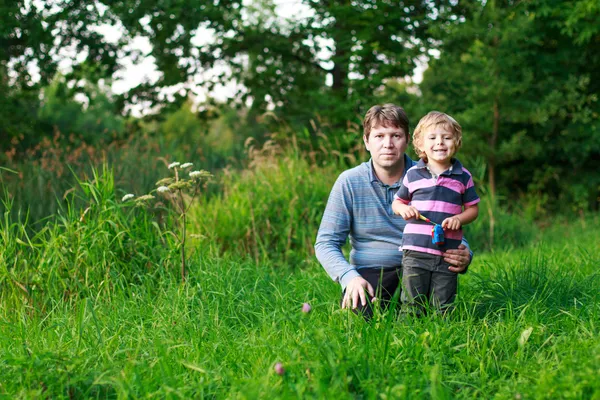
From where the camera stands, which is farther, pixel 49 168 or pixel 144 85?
pixel 144 85

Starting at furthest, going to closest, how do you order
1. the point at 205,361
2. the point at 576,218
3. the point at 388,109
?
the point at 576,218, the point at 388,109, the point at 205,361

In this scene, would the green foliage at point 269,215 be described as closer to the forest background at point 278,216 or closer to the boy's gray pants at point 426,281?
the forest background at point 278,216

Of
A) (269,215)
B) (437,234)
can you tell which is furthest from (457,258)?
(269,215)

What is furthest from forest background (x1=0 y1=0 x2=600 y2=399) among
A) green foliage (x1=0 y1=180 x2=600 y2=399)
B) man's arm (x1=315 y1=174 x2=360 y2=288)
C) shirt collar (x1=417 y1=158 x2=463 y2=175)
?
shirt collar (x1=417 y1=158 x2=463 y2=175)

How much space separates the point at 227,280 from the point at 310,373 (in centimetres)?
179

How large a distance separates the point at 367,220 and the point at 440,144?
61 centimetres

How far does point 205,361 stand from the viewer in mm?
2639

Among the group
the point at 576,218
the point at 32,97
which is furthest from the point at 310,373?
the point at 32,97

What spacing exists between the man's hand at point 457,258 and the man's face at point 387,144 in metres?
0.59

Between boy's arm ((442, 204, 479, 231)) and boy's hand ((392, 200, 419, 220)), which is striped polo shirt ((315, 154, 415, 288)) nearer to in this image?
boy's hand ((392, 200, 419, 220))

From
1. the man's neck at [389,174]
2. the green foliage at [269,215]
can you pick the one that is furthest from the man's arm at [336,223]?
the green foliage at [269,215]

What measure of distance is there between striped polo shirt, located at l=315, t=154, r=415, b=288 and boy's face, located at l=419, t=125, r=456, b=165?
0.42m

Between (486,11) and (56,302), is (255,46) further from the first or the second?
(56,302)

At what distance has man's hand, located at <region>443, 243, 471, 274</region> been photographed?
9.77ft
